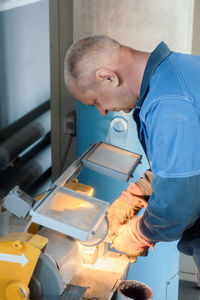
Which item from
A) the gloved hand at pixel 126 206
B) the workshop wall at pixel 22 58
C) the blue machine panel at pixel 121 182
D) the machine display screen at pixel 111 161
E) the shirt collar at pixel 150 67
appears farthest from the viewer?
the workshop wall at pixel 22 58

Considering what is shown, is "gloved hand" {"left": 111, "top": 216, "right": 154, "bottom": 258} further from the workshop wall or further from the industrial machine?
the workshop wall

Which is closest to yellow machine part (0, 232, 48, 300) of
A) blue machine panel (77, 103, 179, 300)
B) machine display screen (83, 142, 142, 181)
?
machine display screen (83, 142, 142, 181)

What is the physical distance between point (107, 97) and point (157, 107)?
22 cm

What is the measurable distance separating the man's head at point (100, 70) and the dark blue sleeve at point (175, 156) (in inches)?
6.5

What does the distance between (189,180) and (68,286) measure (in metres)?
0.49

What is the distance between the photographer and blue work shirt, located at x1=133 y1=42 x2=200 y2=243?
1129mm

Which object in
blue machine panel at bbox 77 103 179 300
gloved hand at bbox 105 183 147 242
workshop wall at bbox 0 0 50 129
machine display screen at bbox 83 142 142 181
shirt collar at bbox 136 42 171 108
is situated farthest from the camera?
workshop wall at bbox 0 0 50 129

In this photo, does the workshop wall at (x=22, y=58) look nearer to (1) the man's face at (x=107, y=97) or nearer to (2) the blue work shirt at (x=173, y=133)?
(1) the man's face at (x=107, y=97)

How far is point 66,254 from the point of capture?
1.28 meters

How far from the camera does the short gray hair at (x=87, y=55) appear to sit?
1.25 metres

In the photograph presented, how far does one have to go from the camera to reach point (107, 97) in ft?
4.34

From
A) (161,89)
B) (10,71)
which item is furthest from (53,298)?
(10,71)

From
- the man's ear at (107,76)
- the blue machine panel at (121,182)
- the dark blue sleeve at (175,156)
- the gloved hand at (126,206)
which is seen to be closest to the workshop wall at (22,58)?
the blue machine panel at (121,182)

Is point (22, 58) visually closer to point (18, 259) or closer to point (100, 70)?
point (100, 70)
